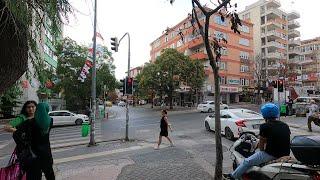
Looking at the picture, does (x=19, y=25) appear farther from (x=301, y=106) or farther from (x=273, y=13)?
(x=273, y=13)

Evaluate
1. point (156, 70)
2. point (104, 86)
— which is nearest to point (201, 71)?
point (156, 70)

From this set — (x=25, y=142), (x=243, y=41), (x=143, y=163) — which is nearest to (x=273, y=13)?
(x=243, y=41)

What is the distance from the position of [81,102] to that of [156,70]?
35.9 feet

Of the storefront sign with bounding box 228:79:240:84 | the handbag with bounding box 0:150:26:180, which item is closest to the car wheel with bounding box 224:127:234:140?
the handbag with bounding box 0:150:26:180

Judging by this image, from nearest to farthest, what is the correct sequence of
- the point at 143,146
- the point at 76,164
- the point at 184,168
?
the point at 184,168
the point at 76,164
the point at 143,146

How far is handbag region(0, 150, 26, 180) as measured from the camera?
515cm

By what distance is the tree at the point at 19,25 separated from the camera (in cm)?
321

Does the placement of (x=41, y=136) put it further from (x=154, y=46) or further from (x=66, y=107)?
(x=154, y=46)

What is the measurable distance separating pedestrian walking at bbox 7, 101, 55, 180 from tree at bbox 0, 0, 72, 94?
225 cm

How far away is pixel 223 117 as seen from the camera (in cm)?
1847

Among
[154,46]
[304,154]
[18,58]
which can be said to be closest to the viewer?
[18,58]

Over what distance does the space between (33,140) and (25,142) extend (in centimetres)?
12

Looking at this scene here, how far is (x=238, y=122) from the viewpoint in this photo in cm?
1638

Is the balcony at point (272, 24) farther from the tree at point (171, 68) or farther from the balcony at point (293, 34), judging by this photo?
the tree at point (171, 68)
